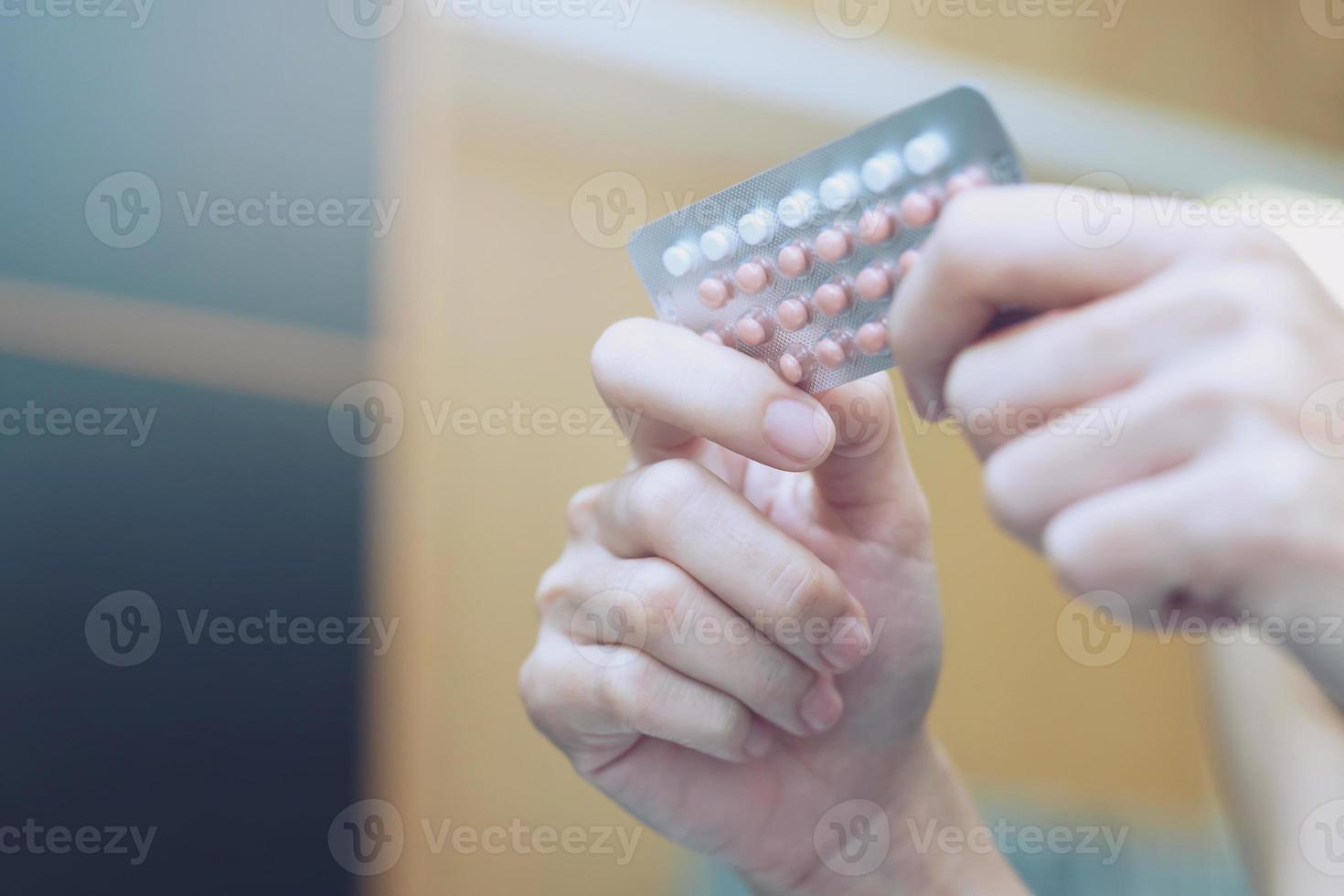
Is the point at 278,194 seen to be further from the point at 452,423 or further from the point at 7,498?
the point at 7,498

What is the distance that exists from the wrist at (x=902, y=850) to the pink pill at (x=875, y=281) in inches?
13.6

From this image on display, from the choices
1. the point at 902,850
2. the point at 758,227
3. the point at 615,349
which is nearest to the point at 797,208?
the point at 758,227

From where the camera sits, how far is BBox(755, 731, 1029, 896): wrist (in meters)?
0.66

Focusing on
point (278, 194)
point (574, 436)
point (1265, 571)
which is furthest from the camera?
point (574, 436)

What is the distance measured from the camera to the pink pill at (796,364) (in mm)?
498

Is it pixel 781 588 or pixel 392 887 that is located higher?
pixel 781 588

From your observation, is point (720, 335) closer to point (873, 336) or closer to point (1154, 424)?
point (873, 336)

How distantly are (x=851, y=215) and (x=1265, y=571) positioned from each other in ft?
0.76

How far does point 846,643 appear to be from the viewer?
0.55 metres

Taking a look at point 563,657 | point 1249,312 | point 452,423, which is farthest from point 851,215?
point 452,423

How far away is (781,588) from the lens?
52 centimetres

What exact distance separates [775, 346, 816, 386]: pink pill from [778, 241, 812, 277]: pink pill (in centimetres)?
4

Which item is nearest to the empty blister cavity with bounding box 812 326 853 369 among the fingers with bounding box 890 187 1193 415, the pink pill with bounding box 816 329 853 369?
the pink pill with bounding box 816 329 853 369

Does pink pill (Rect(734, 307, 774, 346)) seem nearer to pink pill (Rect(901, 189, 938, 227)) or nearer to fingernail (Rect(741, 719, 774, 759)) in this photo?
pink pill (Rect(901, 189, 938, 227))
